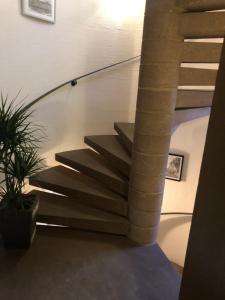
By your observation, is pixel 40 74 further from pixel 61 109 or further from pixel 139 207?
pixel 139 207

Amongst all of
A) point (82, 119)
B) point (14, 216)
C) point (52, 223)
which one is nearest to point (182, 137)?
point (82, 119)

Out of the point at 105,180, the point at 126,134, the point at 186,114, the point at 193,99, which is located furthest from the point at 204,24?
the point at 105,180

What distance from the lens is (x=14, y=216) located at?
6.37 ft

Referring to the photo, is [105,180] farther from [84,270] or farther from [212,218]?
[212,218]

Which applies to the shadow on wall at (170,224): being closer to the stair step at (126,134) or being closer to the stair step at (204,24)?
the stair step at (126,134)

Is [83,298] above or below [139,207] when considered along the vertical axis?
below

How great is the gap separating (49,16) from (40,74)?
59 cm

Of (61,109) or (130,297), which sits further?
(61,109)

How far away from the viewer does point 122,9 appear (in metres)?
3.05

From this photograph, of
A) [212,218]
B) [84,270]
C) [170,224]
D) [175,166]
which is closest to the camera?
[212,218]

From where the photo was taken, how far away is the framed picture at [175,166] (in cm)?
348

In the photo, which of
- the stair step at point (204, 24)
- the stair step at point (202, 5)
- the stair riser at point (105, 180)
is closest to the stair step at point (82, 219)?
the stair riser at point (105, 180)

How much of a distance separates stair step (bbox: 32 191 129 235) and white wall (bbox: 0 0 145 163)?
0.88 m

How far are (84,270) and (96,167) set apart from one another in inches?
38.6
